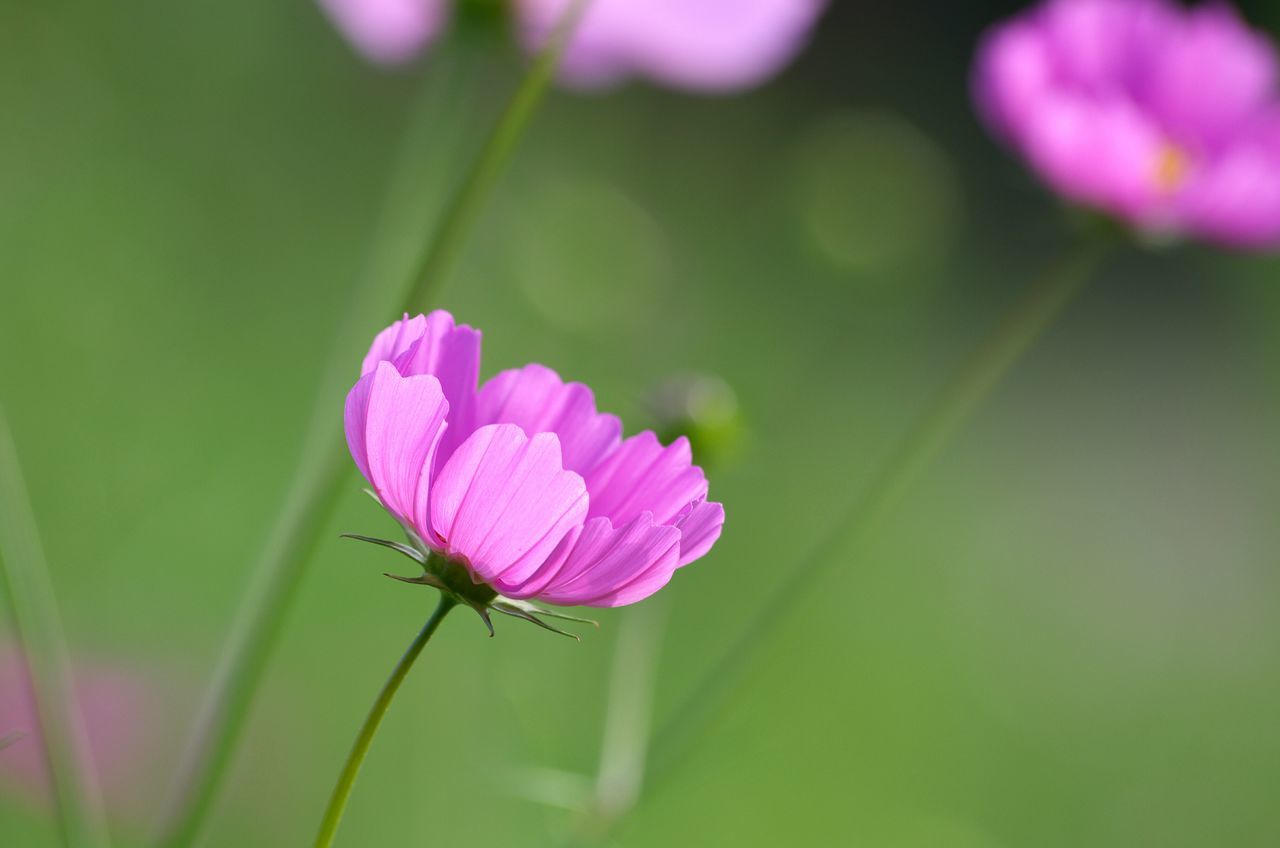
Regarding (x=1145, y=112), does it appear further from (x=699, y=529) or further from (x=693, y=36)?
(x=699, y=529)

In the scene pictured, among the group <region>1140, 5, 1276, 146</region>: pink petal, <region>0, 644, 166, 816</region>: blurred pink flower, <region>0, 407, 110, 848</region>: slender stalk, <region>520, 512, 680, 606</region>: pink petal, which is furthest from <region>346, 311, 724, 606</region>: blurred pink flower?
<region>1140, 5, 1276, 146</region>: pink petal

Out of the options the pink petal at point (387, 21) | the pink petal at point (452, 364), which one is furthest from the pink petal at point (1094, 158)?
the pink petal at point (452, 364)

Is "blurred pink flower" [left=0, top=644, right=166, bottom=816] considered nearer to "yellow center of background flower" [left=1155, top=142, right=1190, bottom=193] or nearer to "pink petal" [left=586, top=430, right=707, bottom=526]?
"pink petal" [left=586, top=430, right=707, bottom=526]

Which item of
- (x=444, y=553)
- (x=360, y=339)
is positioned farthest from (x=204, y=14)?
(x=444, y=553)

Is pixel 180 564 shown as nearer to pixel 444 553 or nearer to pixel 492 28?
pixel 492 28

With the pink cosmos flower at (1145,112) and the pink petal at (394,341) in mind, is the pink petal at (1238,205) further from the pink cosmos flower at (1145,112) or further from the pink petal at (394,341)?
the pink petal at (394,341)

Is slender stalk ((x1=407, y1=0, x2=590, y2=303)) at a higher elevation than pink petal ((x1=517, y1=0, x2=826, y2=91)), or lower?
lower
